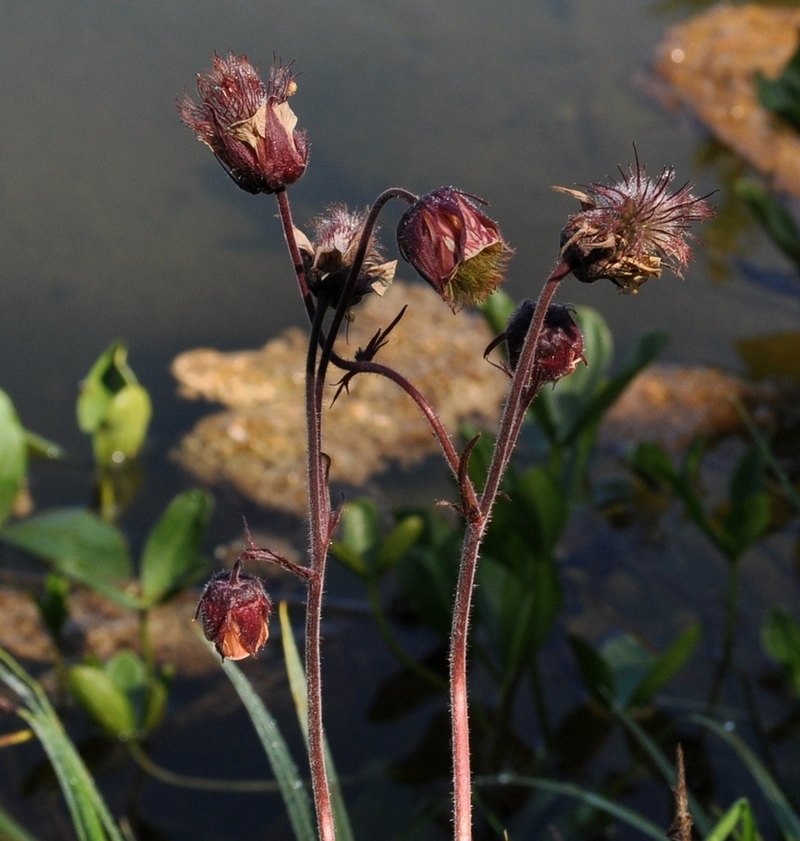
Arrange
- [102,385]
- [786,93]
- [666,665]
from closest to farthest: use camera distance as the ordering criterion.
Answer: [666,665] < [102,385] < [786,93]

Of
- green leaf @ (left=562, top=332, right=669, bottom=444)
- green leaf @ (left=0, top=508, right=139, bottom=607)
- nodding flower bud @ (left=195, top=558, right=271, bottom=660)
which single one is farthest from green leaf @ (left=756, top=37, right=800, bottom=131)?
nodding flower bud @ (left=195, top=558, right=271, bottom=660)

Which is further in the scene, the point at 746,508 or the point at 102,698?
the point at 746,508

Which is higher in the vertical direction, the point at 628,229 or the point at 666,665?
the point at 628,229

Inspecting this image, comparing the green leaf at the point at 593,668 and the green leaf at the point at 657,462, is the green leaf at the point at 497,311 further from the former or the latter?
the green leaf at the point at 593,668

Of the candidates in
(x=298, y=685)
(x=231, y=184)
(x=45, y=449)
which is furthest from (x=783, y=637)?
(x=231, y=184)

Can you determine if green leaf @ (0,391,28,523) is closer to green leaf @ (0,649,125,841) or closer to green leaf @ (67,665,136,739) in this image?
green leaf @ (67,665,136,739)

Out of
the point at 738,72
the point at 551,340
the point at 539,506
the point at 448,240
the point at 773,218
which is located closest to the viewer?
the point at 448,240

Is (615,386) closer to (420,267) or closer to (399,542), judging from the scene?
(399,542)
